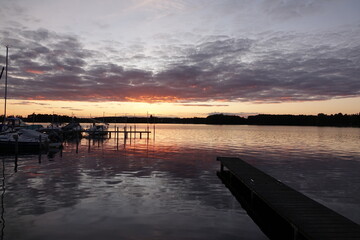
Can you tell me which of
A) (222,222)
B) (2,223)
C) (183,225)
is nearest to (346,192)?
(222,222)

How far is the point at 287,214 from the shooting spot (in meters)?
10.6

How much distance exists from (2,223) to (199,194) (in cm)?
989

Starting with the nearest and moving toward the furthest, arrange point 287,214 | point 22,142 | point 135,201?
point 287,214 → point 135,201 → point 22,142

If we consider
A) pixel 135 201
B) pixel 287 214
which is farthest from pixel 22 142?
pixel 287 214

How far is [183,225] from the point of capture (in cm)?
1177

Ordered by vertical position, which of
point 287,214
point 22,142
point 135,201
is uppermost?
point 22,142

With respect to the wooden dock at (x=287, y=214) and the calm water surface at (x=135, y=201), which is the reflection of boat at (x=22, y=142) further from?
the wooden dock at (x=287, y=214)

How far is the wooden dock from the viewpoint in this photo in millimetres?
9117

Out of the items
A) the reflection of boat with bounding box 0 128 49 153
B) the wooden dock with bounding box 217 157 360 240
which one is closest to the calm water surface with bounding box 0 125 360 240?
the wooden dock with bounding box 217 157 360 240

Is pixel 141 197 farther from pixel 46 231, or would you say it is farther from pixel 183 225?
pixel 46 231

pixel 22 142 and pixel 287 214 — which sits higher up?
pixel 22 142

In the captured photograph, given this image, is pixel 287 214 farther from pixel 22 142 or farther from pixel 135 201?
pixel 22 142

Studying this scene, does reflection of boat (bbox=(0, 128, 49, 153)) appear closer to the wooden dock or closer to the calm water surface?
the calm water surface

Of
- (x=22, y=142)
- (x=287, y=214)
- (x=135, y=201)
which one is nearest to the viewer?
(x=287, y=214)
